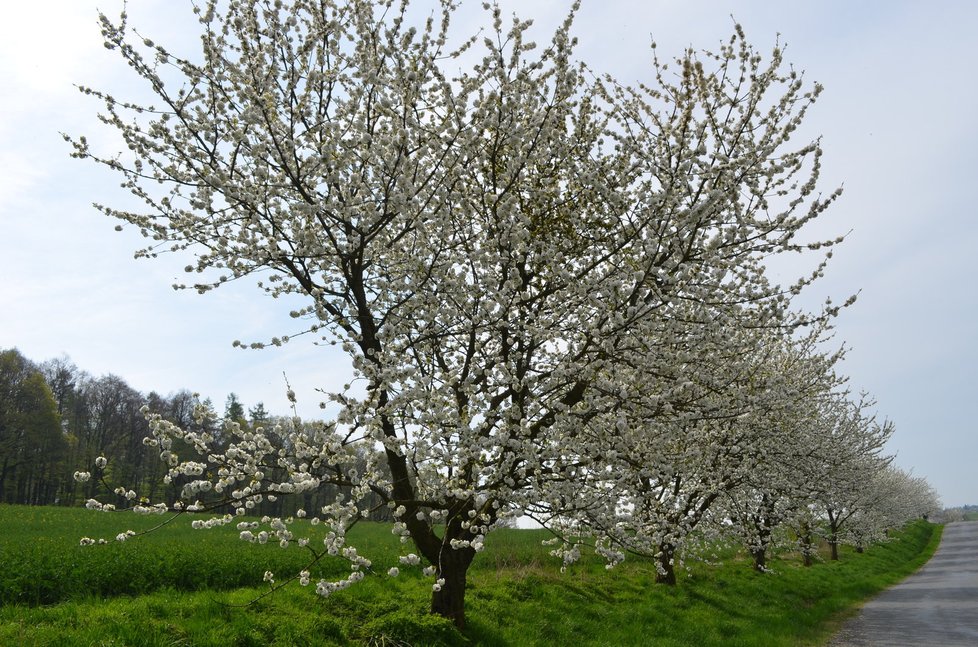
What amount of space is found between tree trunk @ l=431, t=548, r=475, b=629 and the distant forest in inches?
1809

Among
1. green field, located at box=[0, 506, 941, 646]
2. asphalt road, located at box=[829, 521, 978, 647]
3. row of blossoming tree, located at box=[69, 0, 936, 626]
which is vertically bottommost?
asphalt road, located at box=[829, 521, 978, 647]

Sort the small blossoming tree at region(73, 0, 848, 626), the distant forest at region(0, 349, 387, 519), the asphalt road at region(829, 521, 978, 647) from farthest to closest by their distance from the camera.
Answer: the distant forest at region(0, 349, 387, 519), the asphalt road at region(829, 521, 978, 647), the small blossoming tree at region(73, 0, 848, 626)

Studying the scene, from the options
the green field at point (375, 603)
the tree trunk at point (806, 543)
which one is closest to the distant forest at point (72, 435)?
the green field at point (375, 603)

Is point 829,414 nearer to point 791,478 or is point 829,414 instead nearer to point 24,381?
point 791,478

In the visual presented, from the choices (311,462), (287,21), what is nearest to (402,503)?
(311,462)

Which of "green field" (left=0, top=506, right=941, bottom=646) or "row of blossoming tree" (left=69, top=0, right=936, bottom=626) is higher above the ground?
"row of blossoming tree" (left=69, top=0, right=936, bottom=626)

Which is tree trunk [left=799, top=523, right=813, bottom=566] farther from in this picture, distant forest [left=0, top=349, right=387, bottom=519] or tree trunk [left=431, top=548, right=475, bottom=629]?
distant forest [left=0, top=349, right=387, bottom=519]

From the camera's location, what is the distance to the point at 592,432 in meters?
10.8

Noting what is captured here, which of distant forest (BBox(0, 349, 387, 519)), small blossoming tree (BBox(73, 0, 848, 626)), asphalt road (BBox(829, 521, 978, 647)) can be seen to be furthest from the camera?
distant forest (BBox(0, 349, 387, 519))

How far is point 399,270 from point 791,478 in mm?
16738

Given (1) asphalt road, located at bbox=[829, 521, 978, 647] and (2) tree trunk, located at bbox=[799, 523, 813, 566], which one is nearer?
(1) asphalt road, located at bbox=[829, 521, 978, 647]

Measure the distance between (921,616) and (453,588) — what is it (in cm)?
1816

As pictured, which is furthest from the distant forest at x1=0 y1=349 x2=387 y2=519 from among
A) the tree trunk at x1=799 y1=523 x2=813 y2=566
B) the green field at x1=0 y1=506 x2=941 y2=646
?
the tree trunk at x1=799 y1=523 x2=813 y2=566

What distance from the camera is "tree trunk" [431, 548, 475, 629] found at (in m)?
10.8
